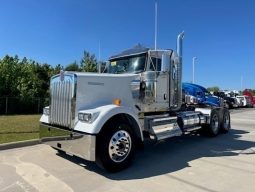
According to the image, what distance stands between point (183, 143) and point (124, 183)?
4.83 m

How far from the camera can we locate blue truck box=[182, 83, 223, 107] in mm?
12969

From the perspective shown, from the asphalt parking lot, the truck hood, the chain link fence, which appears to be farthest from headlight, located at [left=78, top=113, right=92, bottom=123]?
the chain link fence

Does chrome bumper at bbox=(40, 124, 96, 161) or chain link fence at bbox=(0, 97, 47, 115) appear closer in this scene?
chrome bumper at bbox=(40, 124, 96, 161)

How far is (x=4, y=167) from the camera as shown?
284 inches

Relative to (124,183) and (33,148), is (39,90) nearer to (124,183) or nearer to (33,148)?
(33,148)

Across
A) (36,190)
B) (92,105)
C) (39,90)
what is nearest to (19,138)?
(92,105)

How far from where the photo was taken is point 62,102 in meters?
7.43

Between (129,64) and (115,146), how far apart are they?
115 inches

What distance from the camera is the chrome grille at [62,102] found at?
7109 millimetres

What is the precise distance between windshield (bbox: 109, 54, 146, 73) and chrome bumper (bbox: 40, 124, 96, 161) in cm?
272

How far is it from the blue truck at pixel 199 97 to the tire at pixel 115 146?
602 cm

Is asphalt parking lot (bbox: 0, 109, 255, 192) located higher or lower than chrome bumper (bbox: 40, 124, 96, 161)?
lower

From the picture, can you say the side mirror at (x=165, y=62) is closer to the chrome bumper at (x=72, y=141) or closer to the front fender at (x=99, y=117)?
the front fender at (x=99, y=117)

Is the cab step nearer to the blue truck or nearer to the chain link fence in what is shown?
the blue truck
